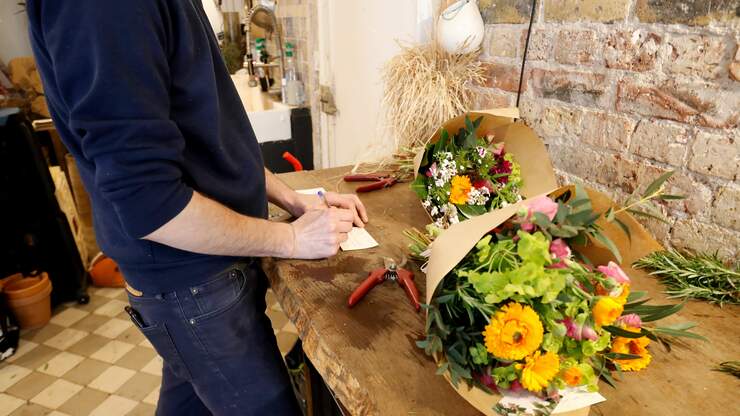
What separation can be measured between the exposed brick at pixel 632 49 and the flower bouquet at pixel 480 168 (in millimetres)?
259

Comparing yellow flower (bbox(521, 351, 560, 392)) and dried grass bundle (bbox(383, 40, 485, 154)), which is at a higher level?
dried grass bundle (bbox(383, 40, 485, 154))

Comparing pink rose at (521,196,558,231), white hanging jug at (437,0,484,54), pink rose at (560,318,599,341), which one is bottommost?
pink rose at (560,318,599,341)

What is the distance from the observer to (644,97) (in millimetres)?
999

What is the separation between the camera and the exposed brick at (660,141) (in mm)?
950

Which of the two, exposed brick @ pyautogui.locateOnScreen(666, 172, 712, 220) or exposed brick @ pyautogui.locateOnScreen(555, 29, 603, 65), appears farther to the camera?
exposed brick @ pyautogui.locateOnScreen(555, 29, 603, 65)

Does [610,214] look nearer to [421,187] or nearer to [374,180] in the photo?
[421,187]

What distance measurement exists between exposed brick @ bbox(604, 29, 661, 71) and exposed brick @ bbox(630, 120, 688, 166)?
0.13 metres

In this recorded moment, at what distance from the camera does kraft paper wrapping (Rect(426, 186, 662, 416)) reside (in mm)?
599

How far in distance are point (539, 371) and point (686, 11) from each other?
0.80m

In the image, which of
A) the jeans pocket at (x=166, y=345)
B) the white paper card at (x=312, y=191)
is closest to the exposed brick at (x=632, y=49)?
the white paper card at (x=312, y=191)

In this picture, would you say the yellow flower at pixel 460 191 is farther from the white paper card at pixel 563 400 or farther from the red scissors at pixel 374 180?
the white paper card at pixel 563 400

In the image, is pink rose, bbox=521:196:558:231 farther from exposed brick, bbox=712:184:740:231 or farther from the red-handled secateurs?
exposed brick, bbox=712:184:740:231

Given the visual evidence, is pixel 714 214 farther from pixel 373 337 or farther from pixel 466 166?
pixel 373 337

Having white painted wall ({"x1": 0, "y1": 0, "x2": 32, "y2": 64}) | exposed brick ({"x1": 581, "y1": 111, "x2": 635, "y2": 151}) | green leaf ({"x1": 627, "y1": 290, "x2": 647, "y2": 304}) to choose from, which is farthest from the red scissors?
white painted wall ({"x1": 0, "y1": 0, "x2": 32, "y2": 64})
